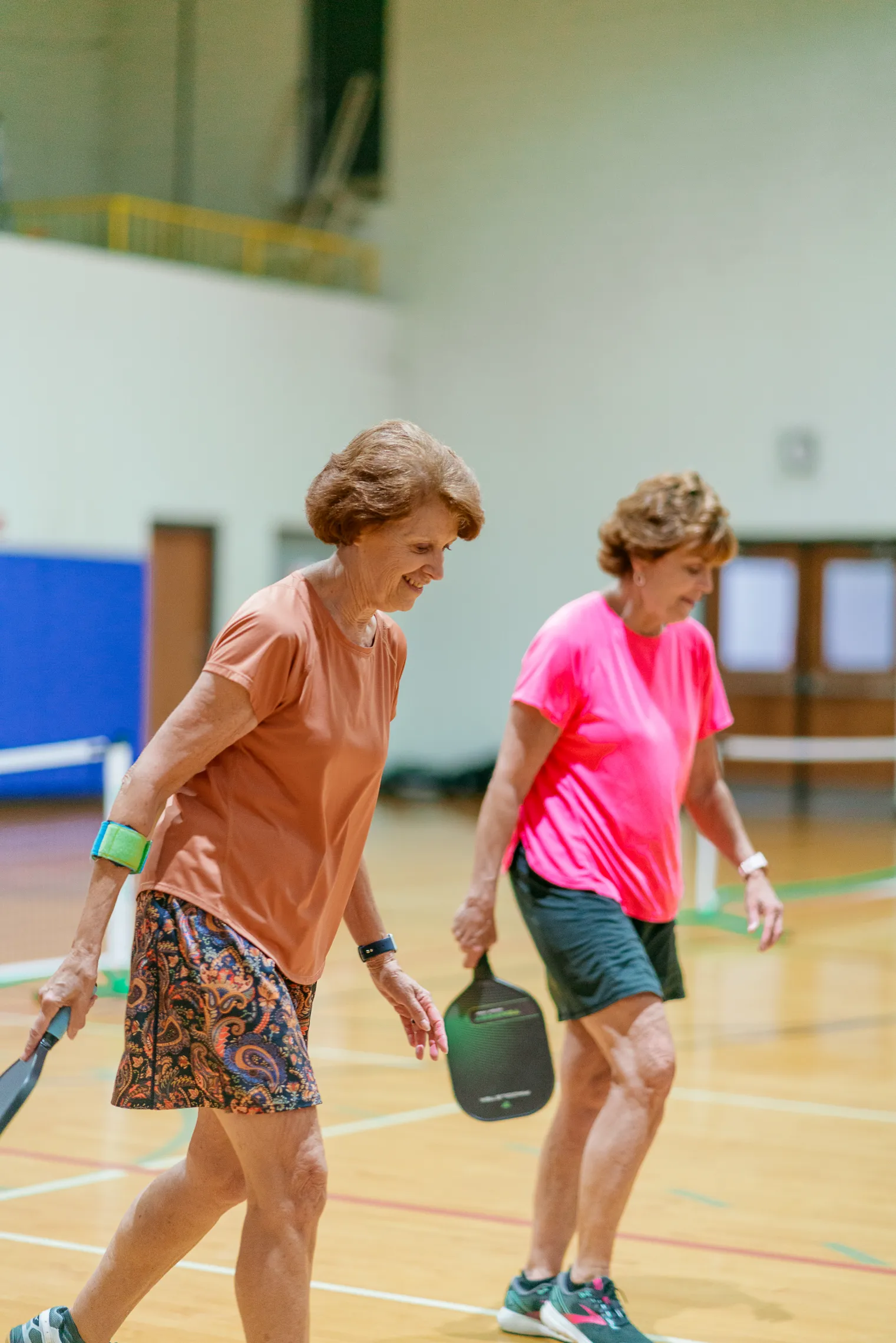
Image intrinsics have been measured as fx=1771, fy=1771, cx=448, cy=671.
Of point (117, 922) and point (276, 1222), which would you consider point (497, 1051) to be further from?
point (117, 922)

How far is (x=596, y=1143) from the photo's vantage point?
3.37m

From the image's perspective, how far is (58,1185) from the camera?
176 inches

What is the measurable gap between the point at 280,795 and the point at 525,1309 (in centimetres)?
146

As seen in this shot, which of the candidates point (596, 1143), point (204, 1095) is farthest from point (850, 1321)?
point (204, 1095)

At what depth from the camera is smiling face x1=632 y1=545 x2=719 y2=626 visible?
354cm

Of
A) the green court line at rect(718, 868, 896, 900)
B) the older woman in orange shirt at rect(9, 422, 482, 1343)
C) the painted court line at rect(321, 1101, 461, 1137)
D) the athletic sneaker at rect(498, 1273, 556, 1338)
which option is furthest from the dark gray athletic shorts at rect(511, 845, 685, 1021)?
the green court line at rect(718, 868, 896, 900)

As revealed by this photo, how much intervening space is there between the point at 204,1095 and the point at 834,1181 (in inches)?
102

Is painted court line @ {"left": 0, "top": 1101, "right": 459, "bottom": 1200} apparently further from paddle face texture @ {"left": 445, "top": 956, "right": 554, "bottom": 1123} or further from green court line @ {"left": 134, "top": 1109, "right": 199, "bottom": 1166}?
paddle face texture @ {"left": 445, "top": 956, "right": 554, "bottom": 1123}

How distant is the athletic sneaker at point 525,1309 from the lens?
3510 mm

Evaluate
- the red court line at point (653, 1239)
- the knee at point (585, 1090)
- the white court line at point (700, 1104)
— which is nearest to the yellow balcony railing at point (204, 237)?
the white court line at point (700, 1104)

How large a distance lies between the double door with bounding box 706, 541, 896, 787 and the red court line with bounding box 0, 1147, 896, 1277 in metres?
12.5

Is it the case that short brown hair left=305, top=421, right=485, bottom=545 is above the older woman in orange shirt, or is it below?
above

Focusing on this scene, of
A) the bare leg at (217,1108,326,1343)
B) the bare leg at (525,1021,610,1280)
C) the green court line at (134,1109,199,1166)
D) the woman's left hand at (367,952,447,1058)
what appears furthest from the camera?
the green court line at (134,1109,199,1166)

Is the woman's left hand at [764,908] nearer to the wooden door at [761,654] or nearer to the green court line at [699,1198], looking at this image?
the green court line at [699,1198]
